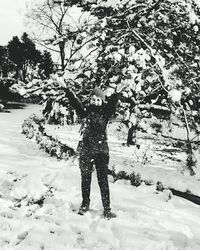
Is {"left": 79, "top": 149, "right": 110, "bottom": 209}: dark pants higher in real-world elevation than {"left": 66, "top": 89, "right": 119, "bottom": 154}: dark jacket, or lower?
lower

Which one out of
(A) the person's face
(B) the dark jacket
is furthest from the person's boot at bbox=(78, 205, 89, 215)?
(A) the person's face

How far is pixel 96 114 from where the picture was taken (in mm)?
4594

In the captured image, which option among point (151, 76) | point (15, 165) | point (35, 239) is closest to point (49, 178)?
point (15, 165)

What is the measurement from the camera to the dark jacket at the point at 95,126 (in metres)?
4.54

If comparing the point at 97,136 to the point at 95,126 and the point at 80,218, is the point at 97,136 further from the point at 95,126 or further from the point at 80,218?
the point at 80,218

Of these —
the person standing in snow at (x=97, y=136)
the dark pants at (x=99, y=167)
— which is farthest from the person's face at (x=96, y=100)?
the dark pants at (x=99, y=167)

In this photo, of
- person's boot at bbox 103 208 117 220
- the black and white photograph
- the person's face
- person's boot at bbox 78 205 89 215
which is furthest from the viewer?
person's boot at bbox 78 205 89 215

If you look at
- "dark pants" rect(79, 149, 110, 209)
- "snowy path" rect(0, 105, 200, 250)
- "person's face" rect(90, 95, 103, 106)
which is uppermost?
"person's face" rect(90, 95, 103, 106)

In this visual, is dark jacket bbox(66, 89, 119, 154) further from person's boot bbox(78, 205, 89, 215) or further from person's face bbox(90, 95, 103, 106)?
person's boot bbox(78, 205, 89, 215)

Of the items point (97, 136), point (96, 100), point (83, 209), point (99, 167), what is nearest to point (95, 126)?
point (97, 136)

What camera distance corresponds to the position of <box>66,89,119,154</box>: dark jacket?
4539 millimetres

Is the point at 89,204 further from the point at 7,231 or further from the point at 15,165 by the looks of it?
the point at 15,165

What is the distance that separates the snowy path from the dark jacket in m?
1.04

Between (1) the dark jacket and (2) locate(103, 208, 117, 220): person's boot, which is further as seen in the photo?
(2) locate(103, 208, 117, 220): person's boot
